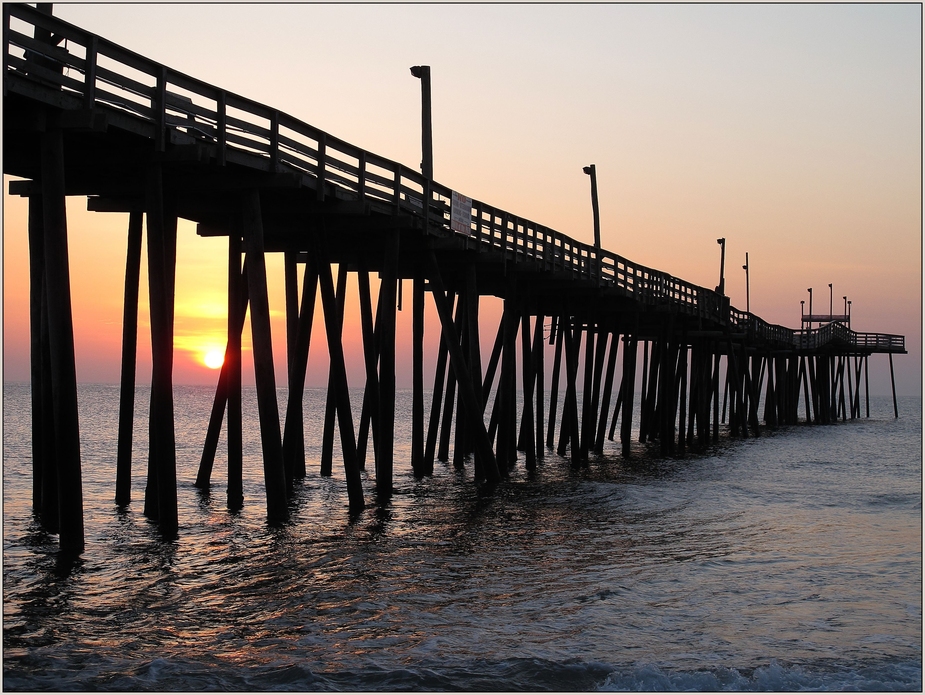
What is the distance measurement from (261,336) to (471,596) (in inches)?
223

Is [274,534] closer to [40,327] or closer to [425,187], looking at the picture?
[40,327]

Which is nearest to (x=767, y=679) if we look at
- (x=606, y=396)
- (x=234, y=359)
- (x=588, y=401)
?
(x=234, y=359)

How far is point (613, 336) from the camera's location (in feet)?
112

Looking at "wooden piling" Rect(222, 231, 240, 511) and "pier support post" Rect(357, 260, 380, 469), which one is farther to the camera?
"pier support post" Rect(357, 260, 380, 469)

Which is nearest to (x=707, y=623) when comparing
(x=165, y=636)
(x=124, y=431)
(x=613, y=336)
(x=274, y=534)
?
(x=165, y=636)

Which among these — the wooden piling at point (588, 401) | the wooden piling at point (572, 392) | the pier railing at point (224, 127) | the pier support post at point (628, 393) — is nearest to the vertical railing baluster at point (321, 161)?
the pier railing at point (224, 127)

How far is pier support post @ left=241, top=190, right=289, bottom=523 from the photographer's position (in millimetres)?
14562

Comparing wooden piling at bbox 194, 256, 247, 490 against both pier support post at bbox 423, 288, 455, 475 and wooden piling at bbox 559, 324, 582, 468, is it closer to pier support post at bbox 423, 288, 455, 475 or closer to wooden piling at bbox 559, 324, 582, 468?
pier support post at bbox 423, 288, 455, 475

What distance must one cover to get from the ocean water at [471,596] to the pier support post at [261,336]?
1.11 m

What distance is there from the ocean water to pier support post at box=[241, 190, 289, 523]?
3.63ft

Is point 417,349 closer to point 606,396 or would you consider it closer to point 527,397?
point 527,397

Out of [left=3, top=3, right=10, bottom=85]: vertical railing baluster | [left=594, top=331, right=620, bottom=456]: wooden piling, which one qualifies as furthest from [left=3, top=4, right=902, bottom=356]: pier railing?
[left=594, top=331, right=620, bottom=456]: wooden piling

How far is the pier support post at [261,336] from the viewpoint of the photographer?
14562 millimetres

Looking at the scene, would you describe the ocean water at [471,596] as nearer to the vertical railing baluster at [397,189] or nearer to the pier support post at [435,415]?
the pier support post at [435,415]
